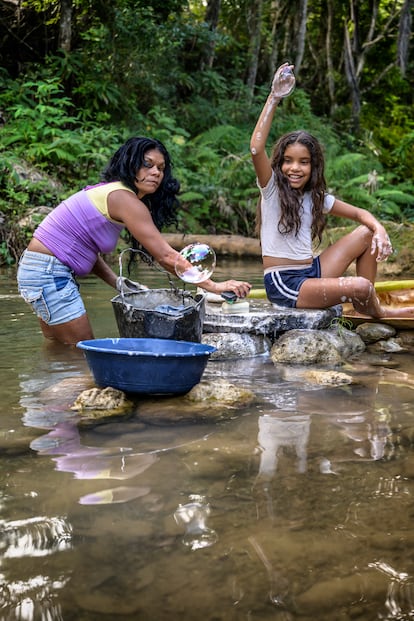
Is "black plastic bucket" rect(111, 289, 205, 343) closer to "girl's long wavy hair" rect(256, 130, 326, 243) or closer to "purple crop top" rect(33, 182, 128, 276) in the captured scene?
"purple crop top" rect(33, 182, 128, 276)

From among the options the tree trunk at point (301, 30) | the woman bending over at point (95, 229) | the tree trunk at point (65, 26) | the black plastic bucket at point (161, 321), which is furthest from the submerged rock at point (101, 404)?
the tree trunk at point (301, 30)

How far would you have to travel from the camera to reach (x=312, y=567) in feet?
5.78

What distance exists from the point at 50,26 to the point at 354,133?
10224 mm

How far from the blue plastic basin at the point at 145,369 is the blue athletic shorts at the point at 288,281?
1.68 meters

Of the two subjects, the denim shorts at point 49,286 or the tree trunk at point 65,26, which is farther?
the tree trunk at point 65,26

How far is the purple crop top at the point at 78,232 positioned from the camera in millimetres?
4402

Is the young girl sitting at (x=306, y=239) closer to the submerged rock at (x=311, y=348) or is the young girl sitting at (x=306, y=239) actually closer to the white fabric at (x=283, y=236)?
the white fabric at (x=283, y=236)

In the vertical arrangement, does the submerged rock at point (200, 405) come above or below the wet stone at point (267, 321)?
below

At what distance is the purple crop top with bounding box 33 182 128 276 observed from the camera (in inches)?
173

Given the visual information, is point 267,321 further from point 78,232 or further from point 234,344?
point 78,232

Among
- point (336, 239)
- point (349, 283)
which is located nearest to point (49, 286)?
point (349, 283)

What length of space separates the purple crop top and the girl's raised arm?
1049 millimetres

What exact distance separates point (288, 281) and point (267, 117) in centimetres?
125

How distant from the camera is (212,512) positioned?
2.10m
